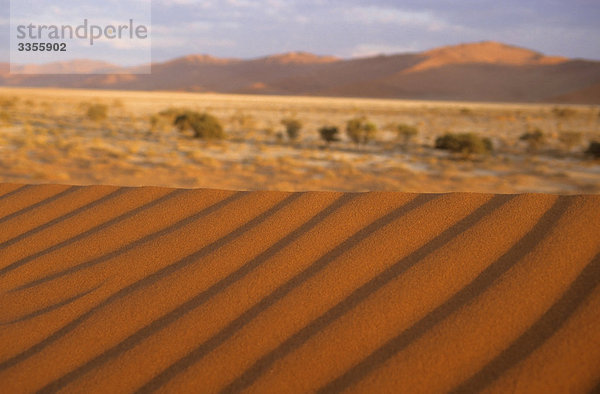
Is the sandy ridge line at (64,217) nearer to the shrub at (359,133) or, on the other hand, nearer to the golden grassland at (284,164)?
the golden grassland at (284,164)

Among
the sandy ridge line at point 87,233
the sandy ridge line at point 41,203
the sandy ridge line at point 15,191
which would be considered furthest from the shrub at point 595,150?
the sandy ridge line at point 15,191

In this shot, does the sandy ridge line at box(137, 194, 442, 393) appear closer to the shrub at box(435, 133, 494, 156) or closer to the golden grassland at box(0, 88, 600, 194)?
the golden grassland at box(0, 88, 600, 194)

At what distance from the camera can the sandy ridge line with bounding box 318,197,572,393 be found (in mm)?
2062

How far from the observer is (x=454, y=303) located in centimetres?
240

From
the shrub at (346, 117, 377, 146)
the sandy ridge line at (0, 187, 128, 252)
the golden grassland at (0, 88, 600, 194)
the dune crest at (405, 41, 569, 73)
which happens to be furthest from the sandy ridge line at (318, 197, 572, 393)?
the dune crest at (405, 41, 569, 73)

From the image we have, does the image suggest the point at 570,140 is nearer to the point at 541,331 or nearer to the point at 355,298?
the point at 541,331

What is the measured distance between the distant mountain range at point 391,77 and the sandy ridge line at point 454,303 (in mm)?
68619

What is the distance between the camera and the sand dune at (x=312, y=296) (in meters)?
2.08

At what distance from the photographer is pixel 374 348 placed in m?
2.20

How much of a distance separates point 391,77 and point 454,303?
333 ft

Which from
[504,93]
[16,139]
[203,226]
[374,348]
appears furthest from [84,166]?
[504,93]

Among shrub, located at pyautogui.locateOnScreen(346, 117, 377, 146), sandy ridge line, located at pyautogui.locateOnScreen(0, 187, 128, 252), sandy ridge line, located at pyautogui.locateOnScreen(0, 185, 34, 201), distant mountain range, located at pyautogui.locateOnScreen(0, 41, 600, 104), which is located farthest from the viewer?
distant mountain range, located at pyautogui.locateOnScreen(0, 41, 600, 104)

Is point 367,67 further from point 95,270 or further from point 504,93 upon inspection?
point 95,270

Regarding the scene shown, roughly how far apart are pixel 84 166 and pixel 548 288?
8.61 metres
